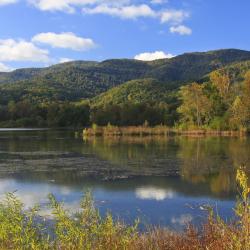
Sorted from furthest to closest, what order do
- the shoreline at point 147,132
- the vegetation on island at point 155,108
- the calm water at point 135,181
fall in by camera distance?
the vegetation on island at point 155,108 < the shoreline at point 147,132 < the calm water at point 135,181

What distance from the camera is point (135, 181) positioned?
18797mm

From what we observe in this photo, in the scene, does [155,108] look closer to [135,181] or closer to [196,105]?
[196,105]

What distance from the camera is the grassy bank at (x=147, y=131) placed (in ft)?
194

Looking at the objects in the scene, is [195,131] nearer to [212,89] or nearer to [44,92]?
[212,89]

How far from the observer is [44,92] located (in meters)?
170

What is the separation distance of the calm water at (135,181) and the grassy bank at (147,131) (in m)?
29.0

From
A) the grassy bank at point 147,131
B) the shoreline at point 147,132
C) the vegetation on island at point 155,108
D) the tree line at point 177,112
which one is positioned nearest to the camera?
the shoreline at point 147,132

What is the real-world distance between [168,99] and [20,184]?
367 ft

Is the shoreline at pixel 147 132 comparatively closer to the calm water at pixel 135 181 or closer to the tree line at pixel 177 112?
the tree line at pixel 177 112

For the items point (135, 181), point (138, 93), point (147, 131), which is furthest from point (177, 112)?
point (135, 181)

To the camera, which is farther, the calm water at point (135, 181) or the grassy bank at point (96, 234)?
the calm water at point (135, 181)

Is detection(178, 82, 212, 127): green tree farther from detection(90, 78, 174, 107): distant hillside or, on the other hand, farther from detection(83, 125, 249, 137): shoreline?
detection(90, 78, 174, 107): distant hillside

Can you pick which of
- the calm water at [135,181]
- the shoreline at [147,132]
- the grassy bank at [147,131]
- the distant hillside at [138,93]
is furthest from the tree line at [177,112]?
the calm water at [135,181]

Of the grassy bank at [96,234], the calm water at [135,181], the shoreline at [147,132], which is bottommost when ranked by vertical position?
the calm water at [135,181]
